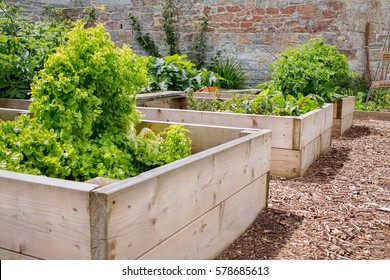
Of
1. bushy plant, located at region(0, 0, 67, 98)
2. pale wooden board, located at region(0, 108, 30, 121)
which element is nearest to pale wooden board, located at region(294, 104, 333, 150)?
pale wooden board, located at region(0, 108, 30, 121)

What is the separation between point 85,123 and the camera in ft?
8.17

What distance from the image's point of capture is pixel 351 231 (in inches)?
117

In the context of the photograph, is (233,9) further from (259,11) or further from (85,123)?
(85,123)

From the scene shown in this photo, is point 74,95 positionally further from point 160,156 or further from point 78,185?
point 78,185

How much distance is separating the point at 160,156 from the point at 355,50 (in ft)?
24.4

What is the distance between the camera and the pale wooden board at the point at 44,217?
1.68m

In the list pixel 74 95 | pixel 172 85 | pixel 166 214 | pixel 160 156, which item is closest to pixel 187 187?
pixel 166 214

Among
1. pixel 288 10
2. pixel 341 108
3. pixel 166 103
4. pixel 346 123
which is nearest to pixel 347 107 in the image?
pixel 346 123

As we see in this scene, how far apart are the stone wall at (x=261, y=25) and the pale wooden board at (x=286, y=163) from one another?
5.67 m

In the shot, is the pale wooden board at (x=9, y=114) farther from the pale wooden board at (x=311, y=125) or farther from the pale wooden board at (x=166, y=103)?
the pale wooden board at (x=311, y=125)

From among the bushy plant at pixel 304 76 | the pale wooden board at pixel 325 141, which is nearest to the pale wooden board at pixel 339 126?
the bushy plant at pixel 304 76

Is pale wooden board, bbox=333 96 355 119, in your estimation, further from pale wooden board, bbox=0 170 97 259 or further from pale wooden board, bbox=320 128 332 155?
pale wooden board, bbox=0 170 97 259

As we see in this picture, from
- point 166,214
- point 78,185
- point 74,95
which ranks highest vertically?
point 74,95

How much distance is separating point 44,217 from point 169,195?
0.51 meters
